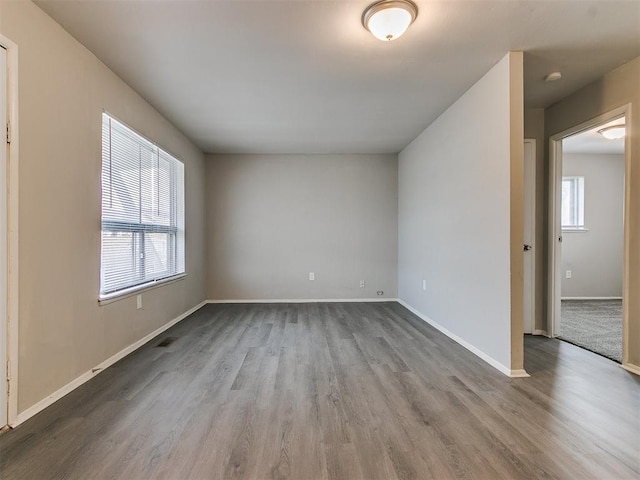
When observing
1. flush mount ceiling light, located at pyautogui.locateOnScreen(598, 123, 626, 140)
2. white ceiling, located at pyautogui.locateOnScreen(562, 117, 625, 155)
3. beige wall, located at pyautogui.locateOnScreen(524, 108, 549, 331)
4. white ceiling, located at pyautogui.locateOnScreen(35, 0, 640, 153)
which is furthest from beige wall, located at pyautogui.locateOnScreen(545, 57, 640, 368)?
white ceiling, located at pyautogui.locateOnScreen(562, 117, 625, 155)

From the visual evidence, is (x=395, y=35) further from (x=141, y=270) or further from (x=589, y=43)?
(x=141, y=270)

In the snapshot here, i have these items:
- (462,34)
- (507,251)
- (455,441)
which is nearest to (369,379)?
(455,441)

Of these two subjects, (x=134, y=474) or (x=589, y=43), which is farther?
(x=589, y=43)

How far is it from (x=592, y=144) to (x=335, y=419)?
19.5ft

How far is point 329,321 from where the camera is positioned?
391cm

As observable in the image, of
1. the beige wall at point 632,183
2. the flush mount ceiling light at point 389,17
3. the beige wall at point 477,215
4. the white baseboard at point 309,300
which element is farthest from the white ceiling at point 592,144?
the flush mount ceiling light at point 389,17

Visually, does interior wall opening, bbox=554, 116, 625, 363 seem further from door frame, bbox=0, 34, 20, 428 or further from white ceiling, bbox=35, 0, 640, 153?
door frame, bbox=0, 34, 20, 428

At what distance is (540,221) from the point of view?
335cm

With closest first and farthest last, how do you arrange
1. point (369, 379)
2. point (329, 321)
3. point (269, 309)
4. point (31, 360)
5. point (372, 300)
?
point (31, 360)
point (369, 379)
point (329, 321)
point (269, 309)
point (372, 300)

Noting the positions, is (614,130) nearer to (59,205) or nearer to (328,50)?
(328,50)

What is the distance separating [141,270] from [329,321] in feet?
7.52

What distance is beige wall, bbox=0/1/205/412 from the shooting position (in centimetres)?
176

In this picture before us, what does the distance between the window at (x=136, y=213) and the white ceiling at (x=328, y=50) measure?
22.6 inches

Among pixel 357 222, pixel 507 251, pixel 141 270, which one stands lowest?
pixel 141 270
